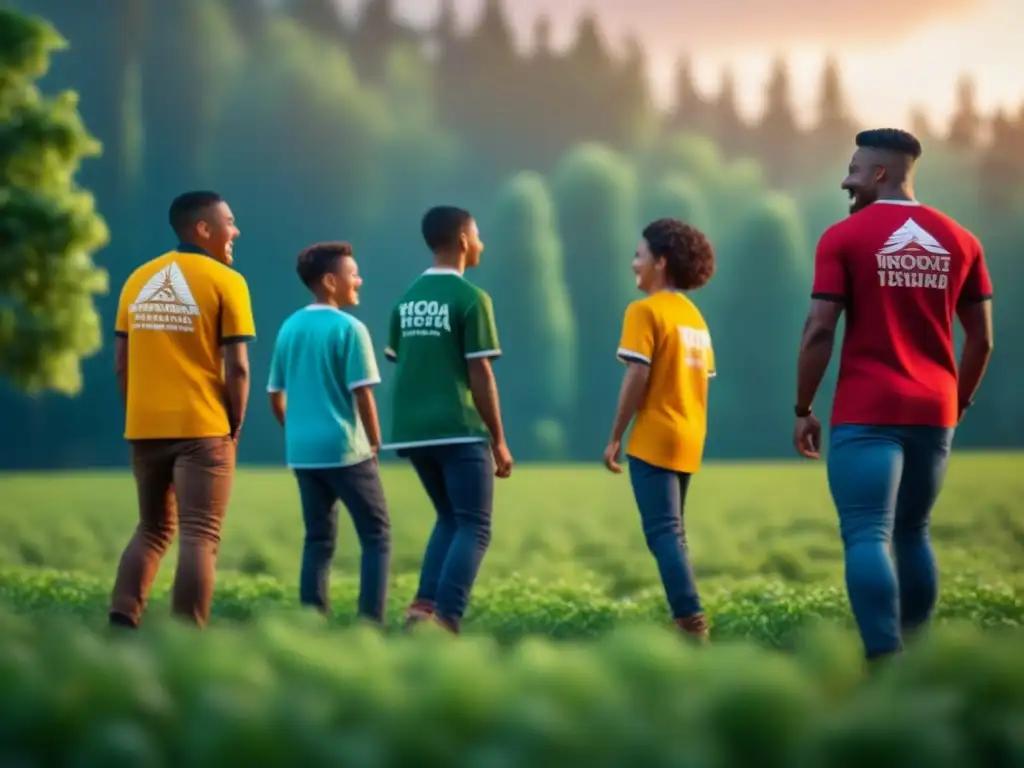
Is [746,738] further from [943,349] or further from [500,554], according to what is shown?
[500,554]

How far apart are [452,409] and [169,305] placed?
130 cm

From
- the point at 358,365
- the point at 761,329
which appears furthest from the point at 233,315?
the point at 761,329

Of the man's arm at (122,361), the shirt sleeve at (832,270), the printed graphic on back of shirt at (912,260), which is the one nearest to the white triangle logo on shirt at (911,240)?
the printed graphic on back of shirt at (912,260)

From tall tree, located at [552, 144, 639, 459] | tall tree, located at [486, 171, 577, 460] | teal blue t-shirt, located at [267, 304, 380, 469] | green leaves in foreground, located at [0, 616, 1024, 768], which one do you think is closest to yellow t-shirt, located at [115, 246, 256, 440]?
teal blue t-shirt, located at [267, 304, 380, 469]

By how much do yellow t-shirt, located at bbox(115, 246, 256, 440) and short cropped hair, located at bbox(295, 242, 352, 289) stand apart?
887 mm

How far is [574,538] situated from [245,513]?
449 centimetres

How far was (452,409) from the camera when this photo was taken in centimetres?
584

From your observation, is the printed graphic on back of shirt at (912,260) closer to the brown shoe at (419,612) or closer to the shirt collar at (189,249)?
the brown shoe at (419,612)

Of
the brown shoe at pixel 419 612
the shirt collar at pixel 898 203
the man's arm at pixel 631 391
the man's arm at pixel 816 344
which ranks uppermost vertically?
the shirt collar at pixel 898 203

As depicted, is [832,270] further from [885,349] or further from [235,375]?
[235,375]

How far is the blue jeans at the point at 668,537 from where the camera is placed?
564 cm

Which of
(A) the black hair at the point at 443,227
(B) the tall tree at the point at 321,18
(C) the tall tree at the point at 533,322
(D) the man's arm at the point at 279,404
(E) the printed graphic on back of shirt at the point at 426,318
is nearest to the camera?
(E) the printed graphic on back of shirt at the point at 426,318

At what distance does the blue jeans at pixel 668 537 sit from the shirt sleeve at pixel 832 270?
4.16 ft

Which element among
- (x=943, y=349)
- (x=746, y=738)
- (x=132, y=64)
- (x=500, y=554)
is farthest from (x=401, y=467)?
(x=746, y=738)
